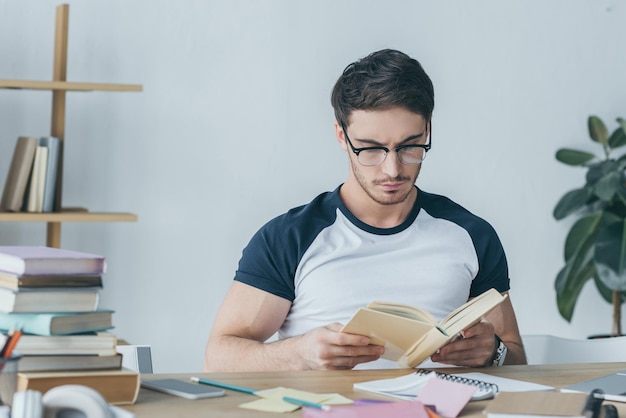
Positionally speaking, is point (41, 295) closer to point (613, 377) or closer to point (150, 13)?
point (613, 377)

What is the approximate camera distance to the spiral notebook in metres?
1.42

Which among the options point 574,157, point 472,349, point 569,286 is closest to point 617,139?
point 574,157

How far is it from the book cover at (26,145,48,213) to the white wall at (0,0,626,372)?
269mm

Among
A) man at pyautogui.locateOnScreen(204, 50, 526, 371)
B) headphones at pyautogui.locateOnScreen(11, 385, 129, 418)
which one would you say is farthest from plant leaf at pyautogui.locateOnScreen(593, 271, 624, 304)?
headphones at pyautogui.locateOnScreen(11, 385, 129, 418)

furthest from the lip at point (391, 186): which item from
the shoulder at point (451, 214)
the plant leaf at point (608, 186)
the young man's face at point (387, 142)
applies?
the plant leaf at point (608, 186)

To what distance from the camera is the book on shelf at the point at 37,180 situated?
9.43ft

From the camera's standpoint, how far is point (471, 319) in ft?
5.08

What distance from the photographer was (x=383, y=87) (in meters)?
1.97

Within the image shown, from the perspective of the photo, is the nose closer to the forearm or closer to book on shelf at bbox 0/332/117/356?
the forearm

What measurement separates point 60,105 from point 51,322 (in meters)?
1.87

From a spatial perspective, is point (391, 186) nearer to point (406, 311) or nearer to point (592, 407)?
point (406, 311)

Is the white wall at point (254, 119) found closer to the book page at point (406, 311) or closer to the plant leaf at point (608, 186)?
the plant leaf at point (608, 186)

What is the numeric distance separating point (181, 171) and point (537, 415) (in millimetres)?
2235

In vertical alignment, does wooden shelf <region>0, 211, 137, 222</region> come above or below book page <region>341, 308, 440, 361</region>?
above
